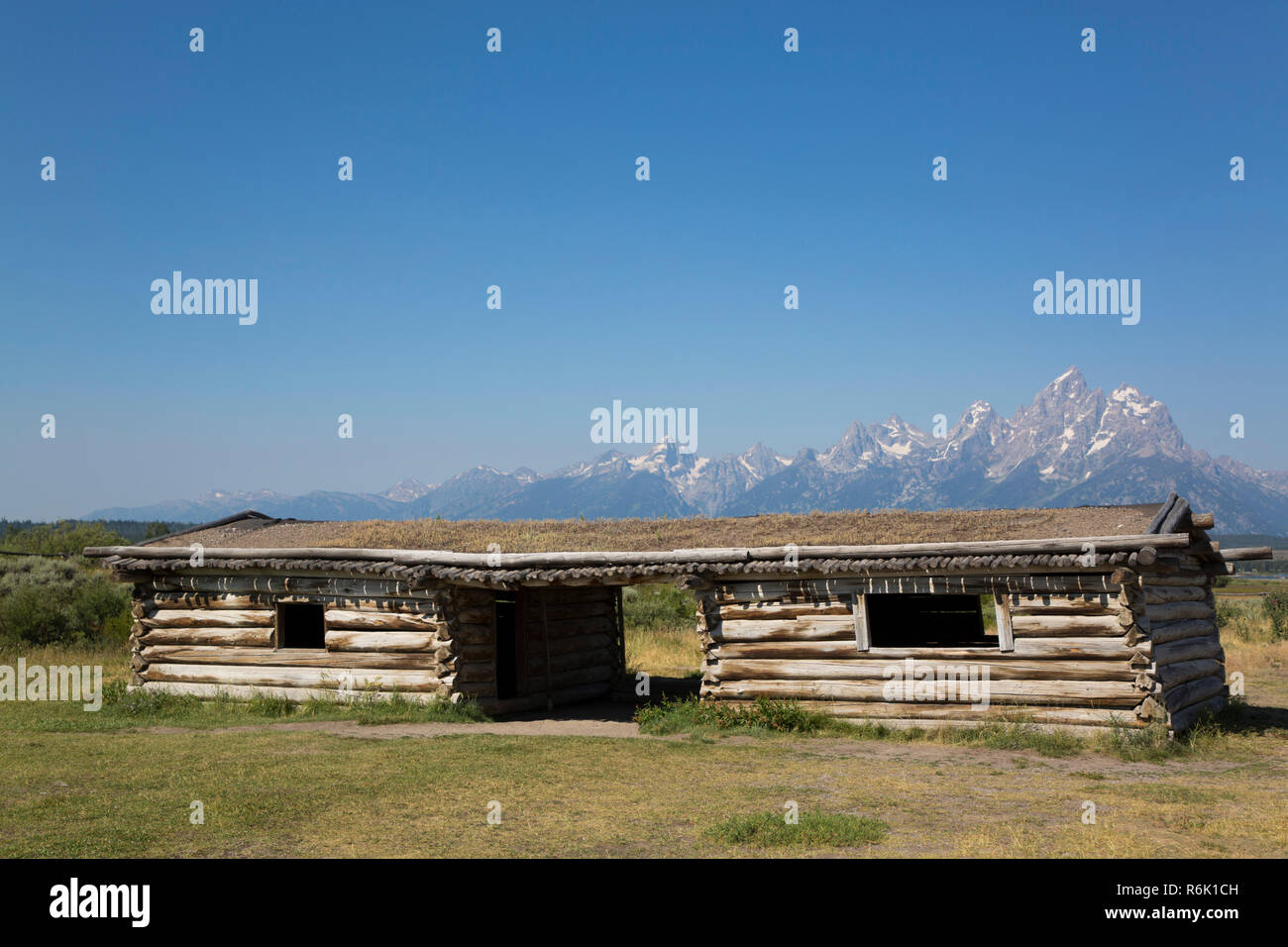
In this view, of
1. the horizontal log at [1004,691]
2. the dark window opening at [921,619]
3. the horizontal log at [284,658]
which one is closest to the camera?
the horizontal log at [1004,691]

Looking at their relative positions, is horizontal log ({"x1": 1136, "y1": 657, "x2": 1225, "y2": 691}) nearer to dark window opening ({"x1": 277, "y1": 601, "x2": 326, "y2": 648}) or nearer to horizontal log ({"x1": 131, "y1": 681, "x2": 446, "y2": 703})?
horizontal log ({"x1": 131, "y1": 681, "x2": 446, "y2": 703})

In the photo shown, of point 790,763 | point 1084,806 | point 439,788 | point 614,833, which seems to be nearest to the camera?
point 614,833

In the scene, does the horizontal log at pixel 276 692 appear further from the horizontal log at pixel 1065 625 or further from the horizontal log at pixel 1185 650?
the horizontal log at pixel 1185 650

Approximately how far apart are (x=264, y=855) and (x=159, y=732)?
8497mm

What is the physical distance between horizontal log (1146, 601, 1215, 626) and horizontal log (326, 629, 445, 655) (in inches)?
418

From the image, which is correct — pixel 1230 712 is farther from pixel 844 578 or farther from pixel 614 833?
pixel 614 833

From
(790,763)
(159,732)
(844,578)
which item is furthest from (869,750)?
(159,732)

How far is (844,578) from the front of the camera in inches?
570

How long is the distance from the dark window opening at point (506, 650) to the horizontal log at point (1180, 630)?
10.5 metres

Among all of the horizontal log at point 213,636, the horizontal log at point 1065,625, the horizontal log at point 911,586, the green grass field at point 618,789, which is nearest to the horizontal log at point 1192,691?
the green grass field at point 618,789

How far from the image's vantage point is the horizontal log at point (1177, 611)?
43.7 ft

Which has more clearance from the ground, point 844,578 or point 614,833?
point 844,578

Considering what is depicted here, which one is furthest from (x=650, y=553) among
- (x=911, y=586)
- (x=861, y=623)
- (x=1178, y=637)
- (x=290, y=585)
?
(x=1178, y=637)

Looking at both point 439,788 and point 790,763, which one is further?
point 790,763
